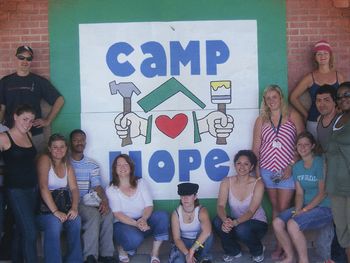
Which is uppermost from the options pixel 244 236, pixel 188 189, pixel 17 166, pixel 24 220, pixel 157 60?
pixel 157 60

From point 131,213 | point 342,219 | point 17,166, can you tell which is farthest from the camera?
point 131,213

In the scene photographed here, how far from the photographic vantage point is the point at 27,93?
6.22 meters

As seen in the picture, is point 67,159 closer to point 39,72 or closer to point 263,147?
point 39,72

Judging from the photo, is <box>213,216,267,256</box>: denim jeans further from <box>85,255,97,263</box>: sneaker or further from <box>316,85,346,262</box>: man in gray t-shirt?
<box>85,255,97,263</box>: sneaker

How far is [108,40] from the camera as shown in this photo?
21.2 ft

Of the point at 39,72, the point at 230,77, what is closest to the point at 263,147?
the point at 230,77

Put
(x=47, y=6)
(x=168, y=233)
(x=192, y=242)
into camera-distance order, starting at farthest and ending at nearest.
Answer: (x=47, y=6), (x=168, y=233), (x=192, y=242)

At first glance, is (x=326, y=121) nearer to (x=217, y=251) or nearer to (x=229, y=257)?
(x=229, y=257)

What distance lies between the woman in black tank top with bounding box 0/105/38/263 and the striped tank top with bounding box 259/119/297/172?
2.58 meters

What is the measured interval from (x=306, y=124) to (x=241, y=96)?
0.83 meters

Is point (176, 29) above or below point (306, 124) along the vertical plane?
above

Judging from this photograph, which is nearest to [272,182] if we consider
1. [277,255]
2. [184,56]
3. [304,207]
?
[304,207]

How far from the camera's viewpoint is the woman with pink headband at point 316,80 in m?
6.20

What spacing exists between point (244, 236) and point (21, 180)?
7.83ft
